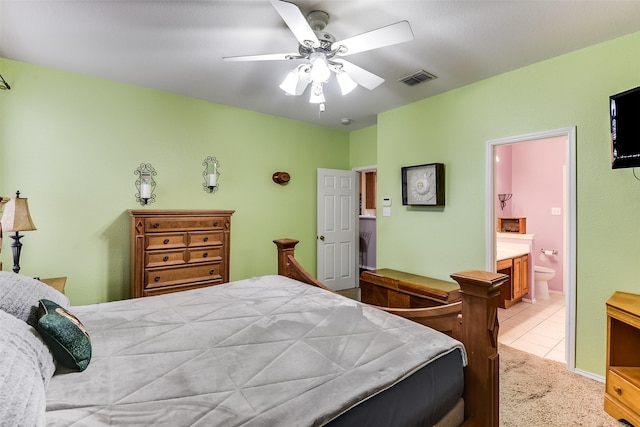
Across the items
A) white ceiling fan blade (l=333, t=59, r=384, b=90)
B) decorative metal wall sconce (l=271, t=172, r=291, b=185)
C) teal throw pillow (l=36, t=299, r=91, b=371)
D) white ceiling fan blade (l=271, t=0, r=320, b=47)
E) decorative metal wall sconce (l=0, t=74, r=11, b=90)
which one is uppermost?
decorative metal wall sconce (l=0, t=74, r=11, b=90)

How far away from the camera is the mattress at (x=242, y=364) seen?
2.84 ft

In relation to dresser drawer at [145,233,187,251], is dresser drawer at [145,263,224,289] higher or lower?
lower

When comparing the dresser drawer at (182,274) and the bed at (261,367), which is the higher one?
the bed at (261,367)

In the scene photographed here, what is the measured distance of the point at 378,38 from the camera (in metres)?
1.79

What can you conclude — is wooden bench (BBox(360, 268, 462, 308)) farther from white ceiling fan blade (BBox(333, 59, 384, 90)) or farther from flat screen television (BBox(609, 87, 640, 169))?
white ceiling fan blade (BBox(333, 59, 384, 90))

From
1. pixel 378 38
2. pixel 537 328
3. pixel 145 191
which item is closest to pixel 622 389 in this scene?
pixel 537 328

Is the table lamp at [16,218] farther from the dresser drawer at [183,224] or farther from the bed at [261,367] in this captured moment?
the bed at [261,367]

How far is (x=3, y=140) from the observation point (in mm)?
2686

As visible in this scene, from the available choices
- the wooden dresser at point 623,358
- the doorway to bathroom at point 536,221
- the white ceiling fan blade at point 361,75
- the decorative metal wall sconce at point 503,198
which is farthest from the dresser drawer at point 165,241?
the decorative metal wall sconce at point 503,198

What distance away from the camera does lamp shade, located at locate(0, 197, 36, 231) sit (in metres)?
2.32

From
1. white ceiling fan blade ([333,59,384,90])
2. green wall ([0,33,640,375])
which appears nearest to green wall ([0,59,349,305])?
green wall ([0,33,640,375])

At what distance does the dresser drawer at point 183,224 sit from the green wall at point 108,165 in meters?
0.47

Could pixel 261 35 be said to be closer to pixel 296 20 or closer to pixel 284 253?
pixel 296 20

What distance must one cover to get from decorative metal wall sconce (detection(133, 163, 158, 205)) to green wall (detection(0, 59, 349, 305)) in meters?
0.05
